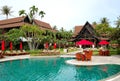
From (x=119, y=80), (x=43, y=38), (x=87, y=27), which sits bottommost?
(x=119, y=80)

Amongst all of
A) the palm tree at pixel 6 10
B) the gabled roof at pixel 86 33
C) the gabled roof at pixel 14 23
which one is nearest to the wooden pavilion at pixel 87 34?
the gabled roof at pixel 86 33

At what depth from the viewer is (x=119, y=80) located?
30.4 ft

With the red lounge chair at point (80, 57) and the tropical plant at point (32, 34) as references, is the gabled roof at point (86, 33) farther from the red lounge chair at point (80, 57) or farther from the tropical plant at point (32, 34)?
the red lounge chair at point (80, 57)

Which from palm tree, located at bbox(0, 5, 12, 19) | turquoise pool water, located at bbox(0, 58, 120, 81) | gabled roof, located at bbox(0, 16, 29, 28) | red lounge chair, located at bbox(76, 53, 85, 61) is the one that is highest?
palm tree, located at bbox(0, 5, 12, 19)

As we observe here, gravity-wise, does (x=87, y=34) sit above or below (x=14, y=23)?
below

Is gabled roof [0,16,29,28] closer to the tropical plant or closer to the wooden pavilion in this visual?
the tropical plant

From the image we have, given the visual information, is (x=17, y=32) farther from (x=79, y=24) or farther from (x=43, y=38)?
(x=79, y=24)

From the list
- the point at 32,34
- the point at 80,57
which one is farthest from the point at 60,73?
the point at 32,34

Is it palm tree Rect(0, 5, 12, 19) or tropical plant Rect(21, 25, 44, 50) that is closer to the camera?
tropical plant Rect(21, 25, 44, 50)

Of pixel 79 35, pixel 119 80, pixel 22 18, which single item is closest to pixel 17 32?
pixel 22 18

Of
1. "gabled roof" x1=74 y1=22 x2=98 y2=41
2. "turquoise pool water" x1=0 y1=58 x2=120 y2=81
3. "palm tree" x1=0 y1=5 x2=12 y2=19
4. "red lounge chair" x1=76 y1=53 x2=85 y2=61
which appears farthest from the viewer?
"palm tree" x1=0 y1=5 x2=12 y2=19

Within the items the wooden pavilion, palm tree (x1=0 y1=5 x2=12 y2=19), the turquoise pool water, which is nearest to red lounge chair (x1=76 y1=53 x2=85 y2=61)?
the turquoise pool water

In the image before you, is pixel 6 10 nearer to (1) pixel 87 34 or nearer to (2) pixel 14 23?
(2) pixel 14 23

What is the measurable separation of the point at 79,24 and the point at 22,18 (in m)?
22.9
